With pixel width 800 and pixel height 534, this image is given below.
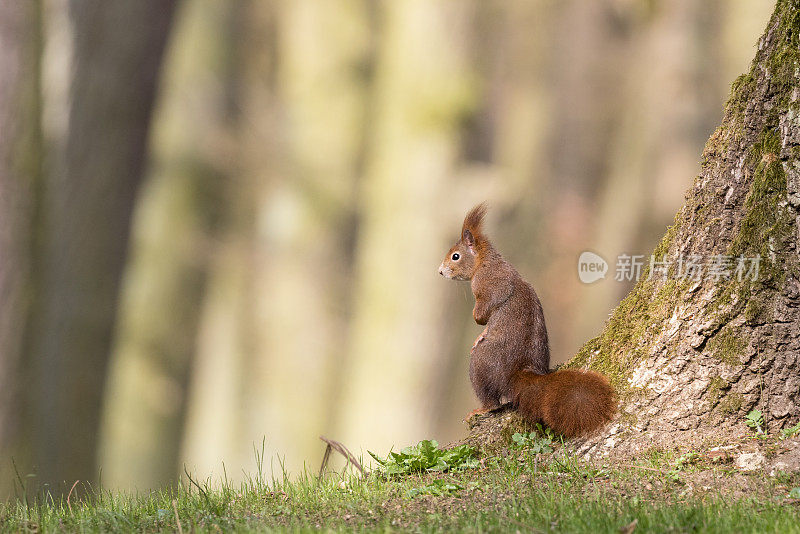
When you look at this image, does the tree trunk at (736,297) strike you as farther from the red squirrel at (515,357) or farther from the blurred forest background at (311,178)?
the blurred forest background at (311,178)

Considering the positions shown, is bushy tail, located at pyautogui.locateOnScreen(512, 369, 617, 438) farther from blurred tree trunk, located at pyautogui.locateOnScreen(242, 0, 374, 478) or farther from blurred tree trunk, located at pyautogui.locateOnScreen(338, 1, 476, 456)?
blurred tree trunk, located at pyautogui.locateOnScreen(242, 0, 374, 478)

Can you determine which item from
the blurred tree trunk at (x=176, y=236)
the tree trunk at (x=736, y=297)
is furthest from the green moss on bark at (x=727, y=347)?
the blurred tree trunk at (x=176, y=236)

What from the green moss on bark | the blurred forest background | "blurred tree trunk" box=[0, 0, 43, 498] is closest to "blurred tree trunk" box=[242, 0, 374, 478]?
the blurred forest background

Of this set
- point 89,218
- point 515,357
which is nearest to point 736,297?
point 515,357

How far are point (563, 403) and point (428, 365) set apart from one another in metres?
2.11

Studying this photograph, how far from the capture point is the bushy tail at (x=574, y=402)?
288 cm

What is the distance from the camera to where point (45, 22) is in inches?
193

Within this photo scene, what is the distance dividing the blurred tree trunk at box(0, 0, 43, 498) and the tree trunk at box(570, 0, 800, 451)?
3362 mm

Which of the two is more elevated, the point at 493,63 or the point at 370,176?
the point at 493,63

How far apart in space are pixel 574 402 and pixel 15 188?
11.2 feet

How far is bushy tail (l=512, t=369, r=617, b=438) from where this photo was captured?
9.45ft

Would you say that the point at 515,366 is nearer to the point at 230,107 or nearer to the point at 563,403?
the point at 563,403

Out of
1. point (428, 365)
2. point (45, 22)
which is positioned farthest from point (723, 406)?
point (45, 22)

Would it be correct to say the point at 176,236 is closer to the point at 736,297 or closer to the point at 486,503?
the point at 486,503
